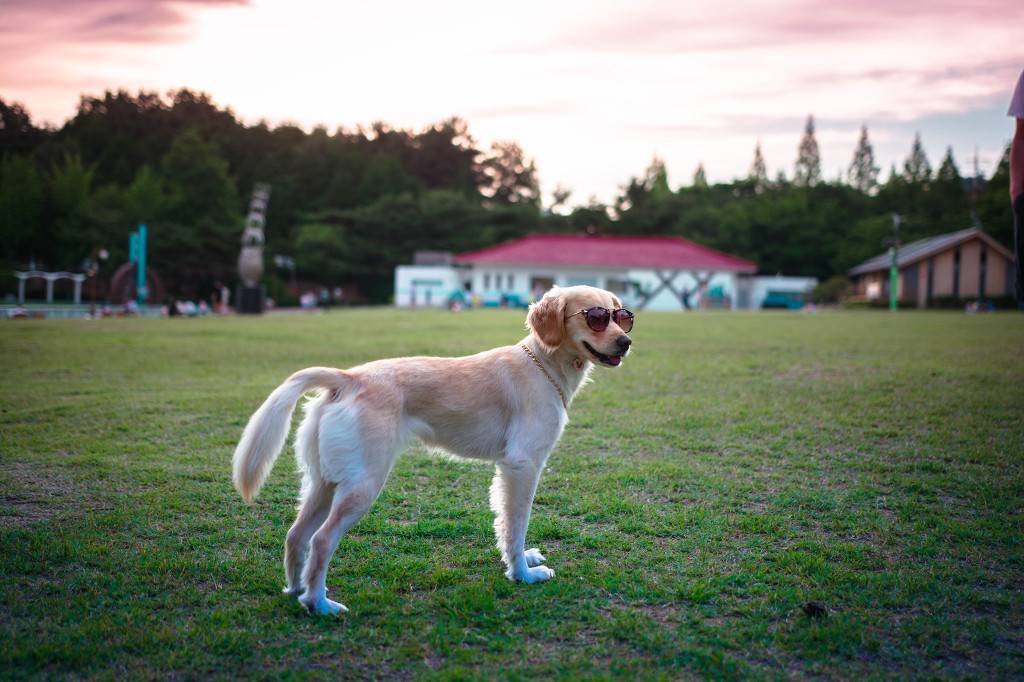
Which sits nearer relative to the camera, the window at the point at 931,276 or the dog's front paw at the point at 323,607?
the dog's front paw at the point at 323,607

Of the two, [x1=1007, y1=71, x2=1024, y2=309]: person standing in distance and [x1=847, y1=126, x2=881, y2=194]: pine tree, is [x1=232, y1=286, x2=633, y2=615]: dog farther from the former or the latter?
[x1=847, y1=126, x2=881, y2=194]: pine tree

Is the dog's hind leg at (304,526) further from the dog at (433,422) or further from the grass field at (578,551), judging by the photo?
the grass field at (578,551)

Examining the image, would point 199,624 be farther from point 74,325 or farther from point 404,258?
point 404,258

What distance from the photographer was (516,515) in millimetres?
3984

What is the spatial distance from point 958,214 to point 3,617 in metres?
74.6

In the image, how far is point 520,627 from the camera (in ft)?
11.1

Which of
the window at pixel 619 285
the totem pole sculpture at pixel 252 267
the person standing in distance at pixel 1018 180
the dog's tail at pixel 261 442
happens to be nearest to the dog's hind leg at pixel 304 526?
the dog's tail at pixel 261 442

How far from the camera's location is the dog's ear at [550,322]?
14.1ft

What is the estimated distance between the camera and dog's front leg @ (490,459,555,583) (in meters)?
3.94

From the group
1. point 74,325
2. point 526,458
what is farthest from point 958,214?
point 526,458

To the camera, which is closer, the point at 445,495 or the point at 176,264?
the point at 445,495

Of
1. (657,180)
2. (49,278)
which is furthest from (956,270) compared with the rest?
(49,278)

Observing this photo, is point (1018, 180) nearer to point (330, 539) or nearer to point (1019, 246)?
point (1019, 246)

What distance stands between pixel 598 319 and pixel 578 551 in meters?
1.43
